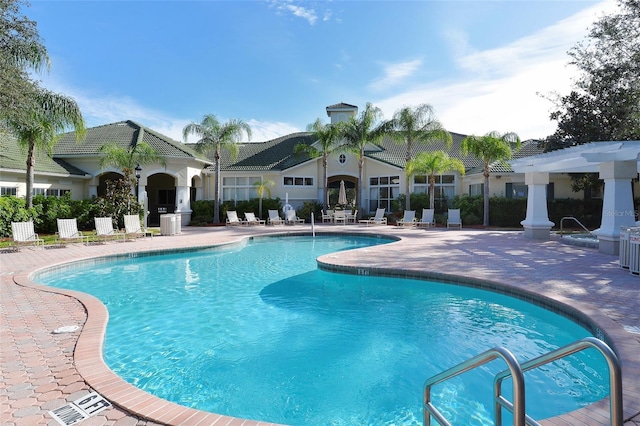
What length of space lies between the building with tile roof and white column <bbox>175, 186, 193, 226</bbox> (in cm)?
6

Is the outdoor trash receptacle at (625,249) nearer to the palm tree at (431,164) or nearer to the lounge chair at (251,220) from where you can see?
the palm tree at (431,164)

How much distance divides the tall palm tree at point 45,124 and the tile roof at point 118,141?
6823mm

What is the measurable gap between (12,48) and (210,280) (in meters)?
12.1

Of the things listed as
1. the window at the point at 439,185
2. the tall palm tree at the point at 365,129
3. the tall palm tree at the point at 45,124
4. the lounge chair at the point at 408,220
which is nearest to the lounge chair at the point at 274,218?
the tall palm tree at the point at 365,129

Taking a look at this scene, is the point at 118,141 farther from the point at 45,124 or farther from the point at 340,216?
the point at 340,216

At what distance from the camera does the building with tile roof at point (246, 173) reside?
2395cm

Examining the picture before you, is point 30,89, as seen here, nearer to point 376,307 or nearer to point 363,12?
point 363,12

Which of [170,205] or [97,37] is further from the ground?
[97,37]

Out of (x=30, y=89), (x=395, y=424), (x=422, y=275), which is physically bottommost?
(x=395, y=424)

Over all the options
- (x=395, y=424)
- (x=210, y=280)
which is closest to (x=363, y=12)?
(x=210, y=280)

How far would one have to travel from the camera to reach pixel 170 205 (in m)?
31.4

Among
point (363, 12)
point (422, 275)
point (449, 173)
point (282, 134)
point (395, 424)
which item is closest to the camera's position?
point (395, 424)

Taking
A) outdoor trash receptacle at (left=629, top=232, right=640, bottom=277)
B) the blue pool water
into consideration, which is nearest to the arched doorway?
the blue pool water

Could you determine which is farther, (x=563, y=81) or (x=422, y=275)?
(x=563, y=81)
